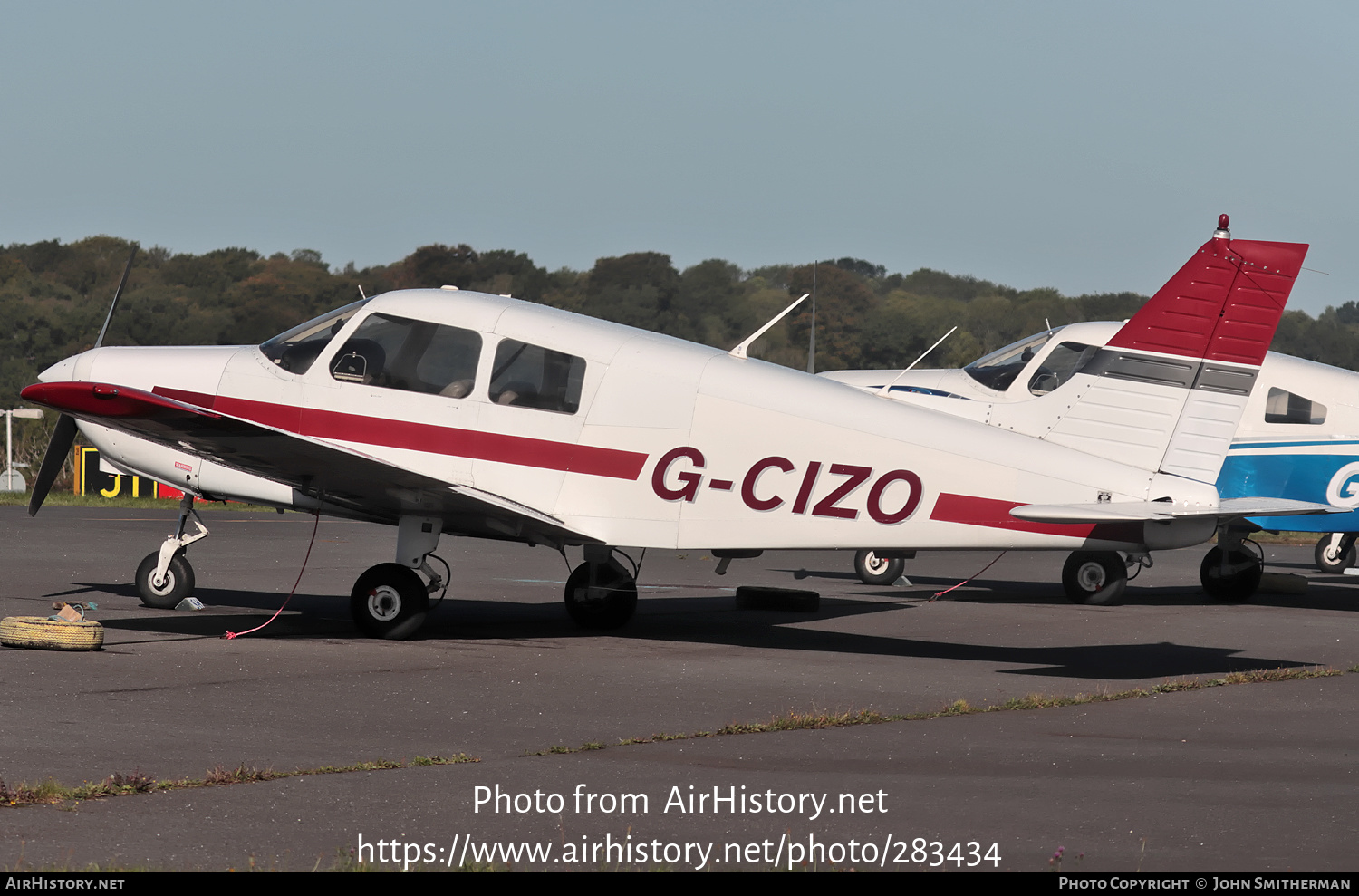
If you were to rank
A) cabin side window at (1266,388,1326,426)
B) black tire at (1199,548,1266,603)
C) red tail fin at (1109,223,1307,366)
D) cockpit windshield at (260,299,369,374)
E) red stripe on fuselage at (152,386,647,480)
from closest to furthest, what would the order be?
1. red tail fin at (1109,223,1307,366)
2. red stripe on fuselage at (152,386,647,480)
3. cockpit windshield at (260,299,369,374)
4. cabin side window at (1266,388,1326,426)
5. black tire at (1199,548,1266,603)

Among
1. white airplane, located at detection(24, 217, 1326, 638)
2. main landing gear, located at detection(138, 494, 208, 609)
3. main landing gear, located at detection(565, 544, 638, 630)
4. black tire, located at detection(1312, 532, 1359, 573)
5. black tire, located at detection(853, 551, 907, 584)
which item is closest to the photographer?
white airplane, located at detection(24, 217, 1326, 638)

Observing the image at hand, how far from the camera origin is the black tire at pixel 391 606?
1124 cm

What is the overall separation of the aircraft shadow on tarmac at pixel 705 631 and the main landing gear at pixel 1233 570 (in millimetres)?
4436

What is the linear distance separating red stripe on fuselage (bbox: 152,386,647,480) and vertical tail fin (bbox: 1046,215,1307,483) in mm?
3356

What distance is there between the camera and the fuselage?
10305 millimetres

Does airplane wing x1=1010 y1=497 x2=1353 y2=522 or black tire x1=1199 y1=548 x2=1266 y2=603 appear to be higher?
airplane wing x1=1010 y1=497 x2=1353 y2=522

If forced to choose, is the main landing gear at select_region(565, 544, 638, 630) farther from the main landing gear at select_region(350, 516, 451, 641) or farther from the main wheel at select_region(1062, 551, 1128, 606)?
the main wheel at select_region(1062, 551, 1128, 606)

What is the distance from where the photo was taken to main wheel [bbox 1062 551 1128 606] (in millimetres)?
15930

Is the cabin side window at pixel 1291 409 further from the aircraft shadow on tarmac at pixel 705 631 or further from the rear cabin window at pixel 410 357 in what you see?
the rear cabin window at pixel 410 357

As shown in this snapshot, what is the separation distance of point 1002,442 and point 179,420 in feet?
18.8

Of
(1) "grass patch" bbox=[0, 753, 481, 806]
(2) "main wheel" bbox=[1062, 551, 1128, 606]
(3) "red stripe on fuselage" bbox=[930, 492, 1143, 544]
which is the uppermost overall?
(3) "red stripe on fuselage" bbox=[930, 492, 1143, 544]

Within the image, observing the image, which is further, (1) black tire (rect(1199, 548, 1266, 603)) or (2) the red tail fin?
(1) black tire (rect(1199, 548, 1266, 603))

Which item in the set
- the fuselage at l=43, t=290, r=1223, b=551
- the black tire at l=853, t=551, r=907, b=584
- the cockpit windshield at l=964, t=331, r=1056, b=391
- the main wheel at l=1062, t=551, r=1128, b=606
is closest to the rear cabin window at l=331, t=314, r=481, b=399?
the fuselage at l=43, t=290, r=1223, b=551
